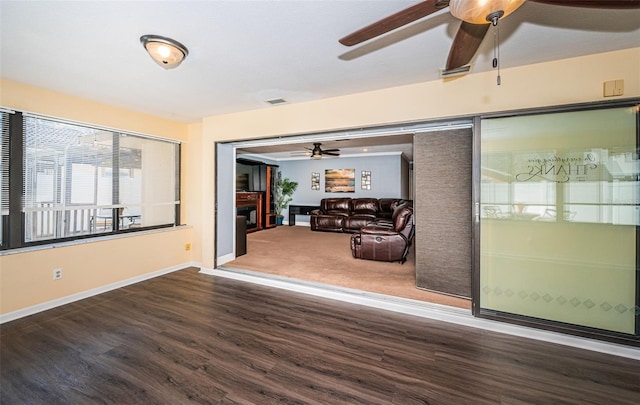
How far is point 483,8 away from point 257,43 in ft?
5.14

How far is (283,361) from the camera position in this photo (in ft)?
6.46

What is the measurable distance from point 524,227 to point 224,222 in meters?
4.07

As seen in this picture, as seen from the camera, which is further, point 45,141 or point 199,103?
point 199,103

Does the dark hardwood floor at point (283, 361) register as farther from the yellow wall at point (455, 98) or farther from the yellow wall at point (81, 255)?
the yellow wall at point (455, 98)

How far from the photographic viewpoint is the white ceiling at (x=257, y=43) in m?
1.66

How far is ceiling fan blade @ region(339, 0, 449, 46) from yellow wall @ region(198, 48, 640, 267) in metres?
1.54

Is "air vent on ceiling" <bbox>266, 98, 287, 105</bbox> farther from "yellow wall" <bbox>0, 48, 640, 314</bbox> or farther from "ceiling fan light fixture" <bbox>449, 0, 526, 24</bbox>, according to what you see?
"ceiling fan light fixture" <bbox>449, 0, 526, 24</bbox>

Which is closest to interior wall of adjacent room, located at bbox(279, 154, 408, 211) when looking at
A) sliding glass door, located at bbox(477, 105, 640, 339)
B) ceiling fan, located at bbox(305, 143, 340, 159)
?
ceiling fan, located at bbox(305, 143, 340, 159)

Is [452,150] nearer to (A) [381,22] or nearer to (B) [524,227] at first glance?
(B) [524,227]

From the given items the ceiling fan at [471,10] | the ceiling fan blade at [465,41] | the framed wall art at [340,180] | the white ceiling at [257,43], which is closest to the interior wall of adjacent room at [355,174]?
the framed wall art at [340,180]

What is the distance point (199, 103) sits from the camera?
134 inches

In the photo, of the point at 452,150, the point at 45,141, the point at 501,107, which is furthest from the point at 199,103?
the point at 501,107

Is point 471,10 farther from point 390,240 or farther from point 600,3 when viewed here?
point 390,240

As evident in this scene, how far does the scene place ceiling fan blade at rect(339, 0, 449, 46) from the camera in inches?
47.3
